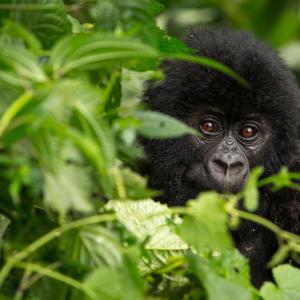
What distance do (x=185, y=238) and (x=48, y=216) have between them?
0.37m

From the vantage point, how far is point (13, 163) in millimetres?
1350

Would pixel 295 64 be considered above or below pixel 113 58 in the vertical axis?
above

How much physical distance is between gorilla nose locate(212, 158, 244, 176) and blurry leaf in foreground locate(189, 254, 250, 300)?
6.49 feet

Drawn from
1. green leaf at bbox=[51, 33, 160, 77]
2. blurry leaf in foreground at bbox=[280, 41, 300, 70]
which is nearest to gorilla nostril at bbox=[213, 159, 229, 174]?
green leaf at bbox=[51, 33, 160, 77]

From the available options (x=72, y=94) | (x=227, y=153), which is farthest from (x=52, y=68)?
(x=227, y=153)

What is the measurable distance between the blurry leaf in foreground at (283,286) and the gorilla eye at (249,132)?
7.14 feet

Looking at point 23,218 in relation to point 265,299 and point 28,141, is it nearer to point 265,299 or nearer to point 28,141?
point 28,141

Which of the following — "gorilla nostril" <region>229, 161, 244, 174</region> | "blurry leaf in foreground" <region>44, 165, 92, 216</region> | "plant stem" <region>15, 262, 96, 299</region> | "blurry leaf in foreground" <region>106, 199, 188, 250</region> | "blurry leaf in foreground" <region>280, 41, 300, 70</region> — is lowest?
"plant stem" <region>15, 262, 96, 299</region>

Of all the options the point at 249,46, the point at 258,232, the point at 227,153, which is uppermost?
the point at 249,46

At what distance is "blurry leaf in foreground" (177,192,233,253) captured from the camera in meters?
1.41

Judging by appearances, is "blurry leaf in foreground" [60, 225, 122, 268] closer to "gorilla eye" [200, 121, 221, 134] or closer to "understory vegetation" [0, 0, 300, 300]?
"understory vegetation" [0, 0, 300, 300]

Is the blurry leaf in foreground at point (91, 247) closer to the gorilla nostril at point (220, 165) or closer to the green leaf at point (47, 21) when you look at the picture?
the green leaf at point (47, 21)

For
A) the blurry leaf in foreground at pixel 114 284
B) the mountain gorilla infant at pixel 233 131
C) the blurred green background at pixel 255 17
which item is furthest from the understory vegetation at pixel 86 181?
the blurred green background at pixel 255 17

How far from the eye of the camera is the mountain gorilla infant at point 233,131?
3.59m
